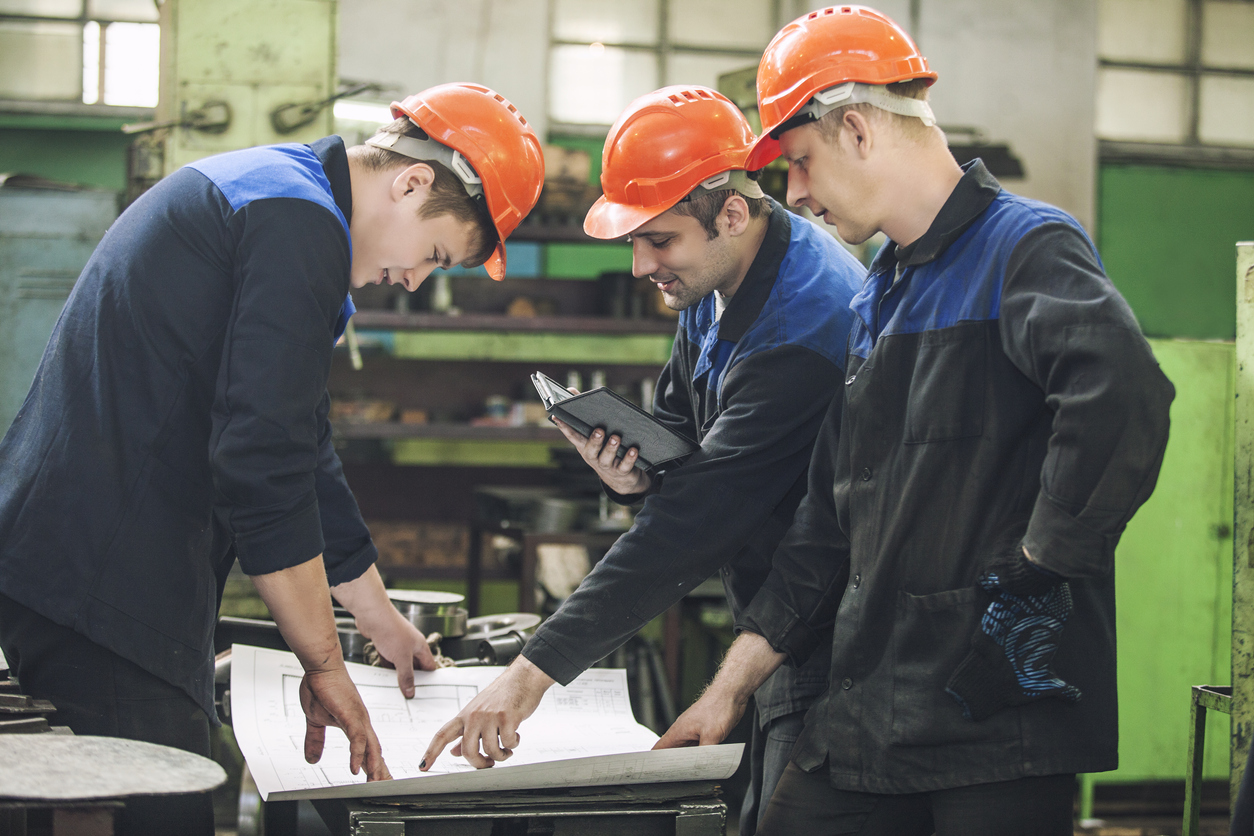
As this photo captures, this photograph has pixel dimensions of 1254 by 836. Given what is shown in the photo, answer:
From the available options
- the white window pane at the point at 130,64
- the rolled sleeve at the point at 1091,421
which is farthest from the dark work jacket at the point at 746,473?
the white window pane at the point at 130,64

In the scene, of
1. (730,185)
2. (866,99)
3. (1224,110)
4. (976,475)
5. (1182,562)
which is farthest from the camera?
(1224,110)

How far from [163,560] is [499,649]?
2.04 feet

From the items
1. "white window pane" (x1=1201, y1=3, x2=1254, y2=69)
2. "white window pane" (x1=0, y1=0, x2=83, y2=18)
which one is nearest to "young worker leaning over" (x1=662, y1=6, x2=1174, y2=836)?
"white window pane" (x1=0, y1=0, x2=83, y2=18)

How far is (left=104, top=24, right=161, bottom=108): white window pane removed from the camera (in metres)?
6.48

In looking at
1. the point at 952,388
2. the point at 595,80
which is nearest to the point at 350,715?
the point at 952,388

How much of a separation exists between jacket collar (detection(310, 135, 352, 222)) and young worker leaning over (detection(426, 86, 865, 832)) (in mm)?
442

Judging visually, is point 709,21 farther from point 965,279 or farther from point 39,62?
point 965,279

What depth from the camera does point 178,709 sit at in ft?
4.00

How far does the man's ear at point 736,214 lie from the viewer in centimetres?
165

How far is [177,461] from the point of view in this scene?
3.97ft

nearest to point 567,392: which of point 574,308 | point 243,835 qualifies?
point 243,835

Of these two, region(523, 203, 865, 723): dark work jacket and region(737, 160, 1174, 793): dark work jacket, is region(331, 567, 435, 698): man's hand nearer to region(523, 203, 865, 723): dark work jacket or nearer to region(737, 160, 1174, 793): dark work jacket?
region(523, 203, 865, 723): dark work jacket

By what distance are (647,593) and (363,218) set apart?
619 mm

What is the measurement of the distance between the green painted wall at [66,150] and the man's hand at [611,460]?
5.77m
